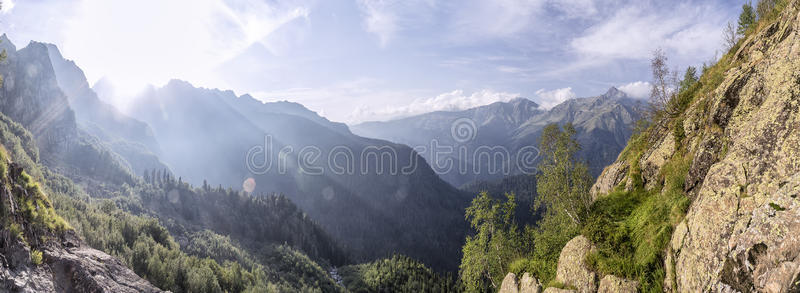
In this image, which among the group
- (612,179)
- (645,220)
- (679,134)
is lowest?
(645,220)

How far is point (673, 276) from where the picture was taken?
12.1 meters

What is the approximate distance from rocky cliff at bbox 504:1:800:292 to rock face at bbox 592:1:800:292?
3 centimetres

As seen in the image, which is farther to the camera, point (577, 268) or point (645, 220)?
point (577, 268)

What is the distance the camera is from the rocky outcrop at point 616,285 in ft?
45.1

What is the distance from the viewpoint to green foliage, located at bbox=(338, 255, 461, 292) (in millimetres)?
117688

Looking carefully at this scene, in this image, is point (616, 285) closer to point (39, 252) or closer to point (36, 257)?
point (36, 257)

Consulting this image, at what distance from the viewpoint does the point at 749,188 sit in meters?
10.5

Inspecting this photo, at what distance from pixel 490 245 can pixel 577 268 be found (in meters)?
15.5

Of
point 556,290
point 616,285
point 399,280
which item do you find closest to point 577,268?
point 556,290

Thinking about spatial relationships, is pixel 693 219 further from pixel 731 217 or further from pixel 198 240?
pixel 198 240

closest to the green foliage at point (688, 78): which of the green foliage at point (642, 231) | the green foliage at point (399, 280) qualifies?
the green foliage at point (642, 231)

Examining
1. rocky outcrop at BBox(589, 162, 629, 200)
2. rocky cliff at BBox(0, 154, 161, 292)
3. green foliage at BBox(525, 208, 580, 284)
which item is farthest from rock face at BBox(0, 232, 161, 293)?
rocky outcrop at BBox(589, 162, 629, 200)

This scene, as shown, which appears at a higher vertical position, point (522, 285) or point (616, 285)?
point (616, 285)

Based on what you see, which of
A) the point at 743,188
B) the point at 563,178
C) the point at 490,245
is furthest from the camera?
the point at 490,245
